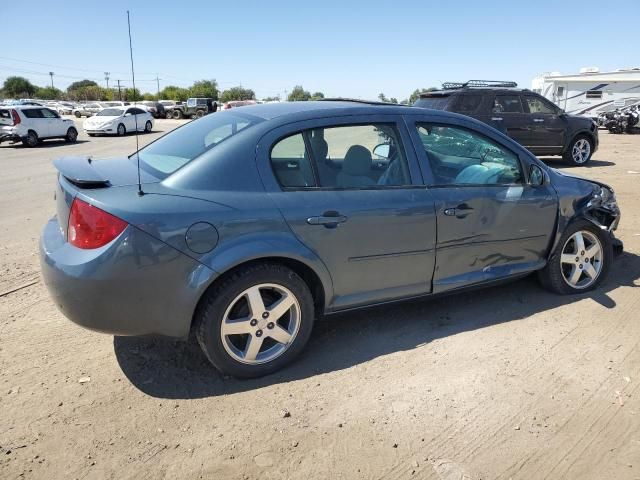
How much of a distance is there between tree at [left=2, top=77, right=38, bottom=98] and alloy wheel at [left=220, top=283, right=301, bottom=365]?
116m

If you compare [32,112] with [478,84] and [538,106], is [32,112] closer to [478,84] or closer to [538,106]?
[478,84]

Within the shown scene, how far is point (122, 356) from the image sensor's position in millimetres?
3354

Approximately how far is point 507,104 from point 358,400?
1102cm

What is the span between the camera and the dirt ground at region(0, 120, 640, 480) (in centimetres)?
243

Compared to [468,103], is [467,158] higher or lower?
lower

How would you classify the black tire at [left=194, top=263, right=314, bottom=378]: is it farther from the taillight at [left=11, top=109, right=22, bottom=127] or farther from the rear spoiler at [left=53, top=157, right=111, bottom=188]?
the taillight at [left=11, top=109, right=22, bottom=127]

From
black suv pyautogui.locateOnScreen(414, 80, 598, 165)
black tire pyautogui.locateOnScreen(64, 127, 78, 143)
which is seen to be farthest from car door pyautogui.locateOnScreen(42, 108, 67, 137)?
black suv pyautogui.locateOnScreen(414, 80, 598, 165)

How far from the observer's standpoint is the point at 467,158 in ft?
12.9

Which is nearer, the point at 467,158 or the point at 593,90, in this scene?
the point at 467,158

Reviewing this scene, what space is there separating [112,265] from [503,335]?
266cm

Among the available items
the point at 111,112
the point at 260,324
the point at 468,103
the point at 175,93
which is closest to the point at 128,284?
the point at 260,324

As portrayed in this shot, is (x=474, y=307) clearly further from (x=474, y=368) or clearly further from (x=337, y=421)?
(x=337, y=421)

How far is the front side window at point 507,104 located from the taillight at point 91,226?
11.1m

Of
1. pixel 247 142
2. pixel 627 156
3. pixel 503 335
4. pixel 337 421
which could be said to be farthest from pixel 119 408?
pixel 627 156
